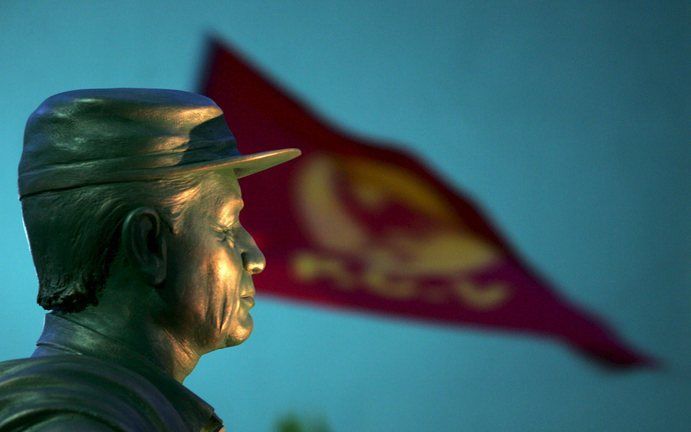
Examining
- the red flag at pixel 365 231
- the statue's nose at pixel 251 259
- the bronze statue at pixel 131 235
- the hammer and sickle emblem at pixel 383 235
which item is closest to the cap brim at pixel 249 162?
the bronze statue at pixel 131 235

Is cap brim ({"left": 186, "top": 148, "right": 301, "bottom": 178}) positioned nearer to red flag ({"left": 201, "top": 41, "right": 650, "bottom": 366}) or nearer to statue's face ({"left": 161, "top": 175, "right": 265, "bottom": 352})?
statue's face ({"left": 161, "top": 175, "right": 265, "bottom": 352})

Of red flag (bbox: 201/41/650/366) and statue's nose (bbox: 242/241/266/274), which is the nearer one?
statue's nose (bbox: 242/241/266/274)

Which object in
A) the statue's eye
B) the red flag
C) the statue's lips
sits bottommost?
the red flag

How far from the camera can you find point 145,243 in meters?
1.51

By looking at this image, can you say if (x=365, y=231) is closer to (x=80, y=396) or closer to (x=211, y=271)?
(x=211, y=271)

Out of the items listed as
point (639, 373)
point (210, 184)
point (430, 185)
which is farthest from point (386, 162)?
point (210, 184)

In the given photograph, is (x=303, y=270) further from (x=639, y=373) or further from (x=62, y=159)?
(x=62, y=159)

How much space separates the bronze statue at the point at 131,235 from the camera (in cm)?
151

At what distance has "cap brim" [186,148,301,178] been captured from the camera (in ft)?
5.10

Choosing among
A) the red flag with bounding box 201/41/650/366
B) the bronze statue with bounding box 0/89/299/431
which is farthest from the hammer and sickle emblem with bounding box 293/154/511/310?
the bronze statue with bounding box 0/89/299/431

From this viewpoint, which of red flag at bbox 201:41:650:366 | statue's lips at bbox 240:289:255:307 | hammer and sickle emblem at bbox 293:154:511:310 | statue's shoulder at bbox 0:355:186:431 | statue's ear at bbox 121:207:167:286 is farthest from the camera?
hammer and sickle emblem at bbox 293:154:511:310

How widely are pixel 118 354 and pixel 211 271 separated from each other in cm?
16

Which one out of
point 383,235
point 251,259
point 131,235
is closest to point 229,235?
point 251,259

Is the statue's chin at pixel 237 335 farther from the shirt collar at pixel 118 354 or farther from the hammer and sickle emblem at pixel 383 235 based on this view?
the hammer and sickle emblem at pixel 383 235
